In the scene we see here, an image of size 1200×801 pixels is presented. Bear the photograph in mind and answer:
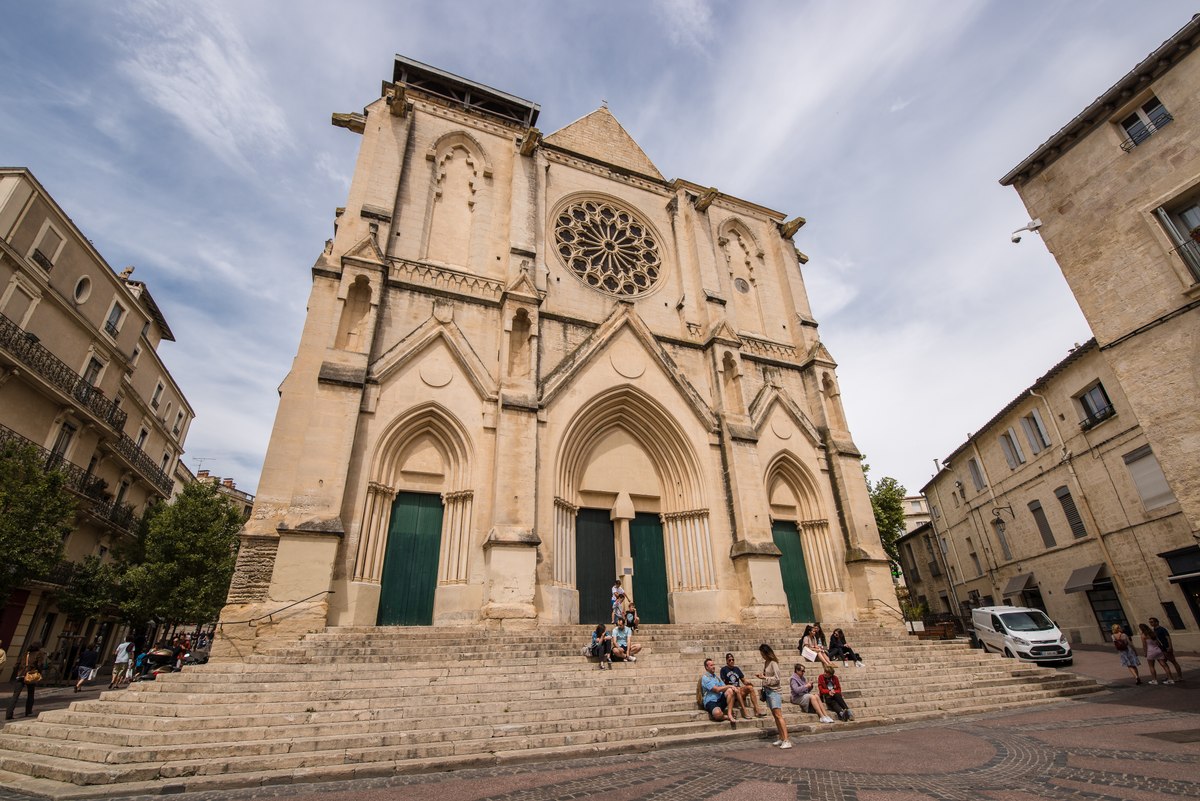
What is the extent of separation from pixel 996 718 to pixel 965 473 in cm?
2040

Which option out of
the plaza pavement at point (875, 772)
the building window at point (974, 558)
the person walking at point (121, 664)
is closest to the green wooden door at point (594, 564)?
the plaza pavement at point (875, 772)

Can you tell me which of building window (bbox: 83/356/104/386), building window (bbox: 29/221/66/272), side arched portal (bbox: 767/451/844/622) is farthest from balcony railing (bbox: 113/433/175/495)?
side arched portal (bbox: 767/451/844/622)

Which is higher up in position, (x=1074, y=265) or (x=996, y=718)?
(x=1074, y=265)

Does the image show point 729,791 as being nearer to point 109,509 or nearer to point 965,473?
point 109,509

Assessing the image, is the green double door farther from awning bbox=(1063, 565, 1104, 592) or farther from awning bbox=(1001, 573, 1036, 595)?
awning bbox=(1001, 573, 1036, 595)

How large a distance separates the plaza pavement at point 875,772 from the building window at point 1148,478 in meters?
10.9

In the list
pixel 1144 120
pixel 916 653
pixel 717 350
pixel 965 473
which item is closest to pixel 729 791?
pixel 916 653

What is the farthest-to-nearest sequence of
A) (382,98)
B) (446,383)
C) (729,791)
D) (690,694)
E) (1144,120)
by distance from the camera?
(382,98), (446,383), (1144,120), (690,694), (729,791)

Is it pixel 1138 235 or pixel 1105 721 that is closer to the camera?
pixel 1105 721

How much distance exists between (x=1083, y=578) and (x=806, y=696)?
15.5 metres

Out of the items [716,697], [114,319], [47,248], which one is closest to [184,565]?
[114,319]

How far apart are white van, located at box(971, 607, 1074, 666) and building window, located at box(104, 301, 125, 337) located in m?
29.0

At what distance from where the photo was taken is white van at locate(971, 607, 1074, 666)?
1270cm

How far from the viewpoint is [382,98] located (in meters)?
15.1
